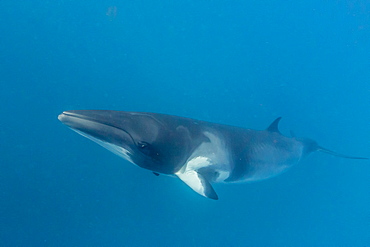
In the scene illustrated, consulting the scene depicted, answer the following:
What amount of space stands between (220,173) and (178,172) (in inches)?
53.4

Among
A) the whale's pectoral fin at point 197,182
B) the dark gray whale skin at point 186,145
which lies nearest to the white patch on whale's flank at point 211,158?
the dark gray whale skin at point 186,145

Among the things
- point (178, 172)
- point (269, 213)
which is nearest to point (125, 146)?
point (178, 172)

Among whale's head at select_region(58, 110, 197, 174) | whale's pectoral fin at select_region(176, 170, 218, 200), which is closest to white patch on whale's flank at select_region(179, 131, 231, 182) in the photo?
whale's pectoral fin at select_region(176, 170, 218, 200)

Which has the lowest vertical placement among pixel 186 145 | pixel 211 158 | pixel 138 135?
pixel 138 135

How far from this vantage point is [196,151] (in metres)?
6.59

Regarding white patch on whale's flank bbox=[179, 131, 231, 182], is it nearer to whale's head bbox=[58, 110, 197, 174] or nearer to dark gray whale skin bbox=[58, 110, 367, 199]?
dark gray whale skin bbox=[58, 110, 367, 199]

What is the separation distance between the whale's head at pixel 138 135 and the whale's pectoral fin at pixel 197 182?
0.36 m

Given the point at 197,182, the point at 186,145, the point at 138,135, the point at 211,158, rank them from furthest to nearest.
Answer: the point at 211,158
the point at 197,182
the point at 186,145
the point at 138,135

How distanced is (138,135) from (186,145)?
4.41 ft

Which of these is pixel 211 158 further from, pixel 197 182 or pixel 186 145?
pixel 186 145

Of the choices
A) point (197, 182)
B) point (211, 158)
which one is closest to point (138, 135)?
point (197, 182)

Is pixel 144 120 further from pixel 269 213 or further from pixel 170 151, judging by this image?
pixel 269 213

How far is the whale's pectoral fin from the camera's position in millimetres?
6206

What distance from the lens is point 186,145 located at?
6.31 meters
